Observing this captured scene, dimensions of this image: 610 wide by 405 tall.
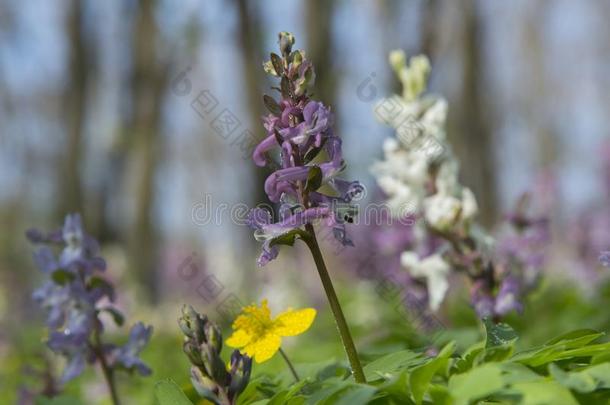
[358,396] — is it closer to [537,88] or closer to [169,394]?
[169,394]

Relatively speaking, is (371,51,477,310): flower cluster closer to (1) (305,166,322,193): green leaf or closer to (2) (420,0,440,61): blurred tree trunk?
(1) (305,166,322,193): green leaf

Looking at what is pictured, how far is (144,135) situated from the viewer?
11484 mm

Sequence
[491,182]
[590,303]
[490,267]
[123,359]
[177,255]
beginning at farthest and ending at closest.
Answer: [177,255] < [491,182] < [590,303] < [490,267] < [123,359]

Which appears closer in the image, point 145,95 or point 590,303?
point 590,303

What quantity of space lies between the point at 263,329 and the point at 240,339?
8 centimetres

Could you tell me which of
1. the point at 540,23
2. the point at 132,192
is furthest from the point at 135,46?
the point at 540,23

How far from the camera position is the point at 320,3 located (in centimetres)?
841

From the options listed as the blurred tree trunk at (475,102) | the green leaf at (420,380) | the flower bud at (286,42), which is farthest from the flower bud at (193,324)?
the blurred tree trunk at (475,102)

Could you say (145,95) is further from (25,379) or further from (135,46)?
(25,379)

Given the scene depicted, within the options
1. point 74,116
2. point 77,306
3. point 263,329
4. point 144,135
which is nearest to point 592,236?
point 77,306

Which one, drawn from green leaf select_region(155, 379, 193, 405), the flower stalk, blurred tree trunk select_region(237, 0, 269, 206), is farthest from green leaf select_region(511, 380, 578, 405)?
blurred tree trunk select_region(237, 0, 269, 206)

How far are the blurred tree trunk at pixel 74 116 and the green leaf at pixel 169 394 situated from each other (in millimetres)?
9626

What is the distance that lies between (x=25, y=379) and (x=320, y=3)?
523 cm

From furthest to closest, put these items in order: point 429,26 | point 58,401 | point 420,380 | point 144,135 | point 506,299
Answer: point 144,135 < point 429,26 < point 506,299 < point 58,401 < point 420,380
